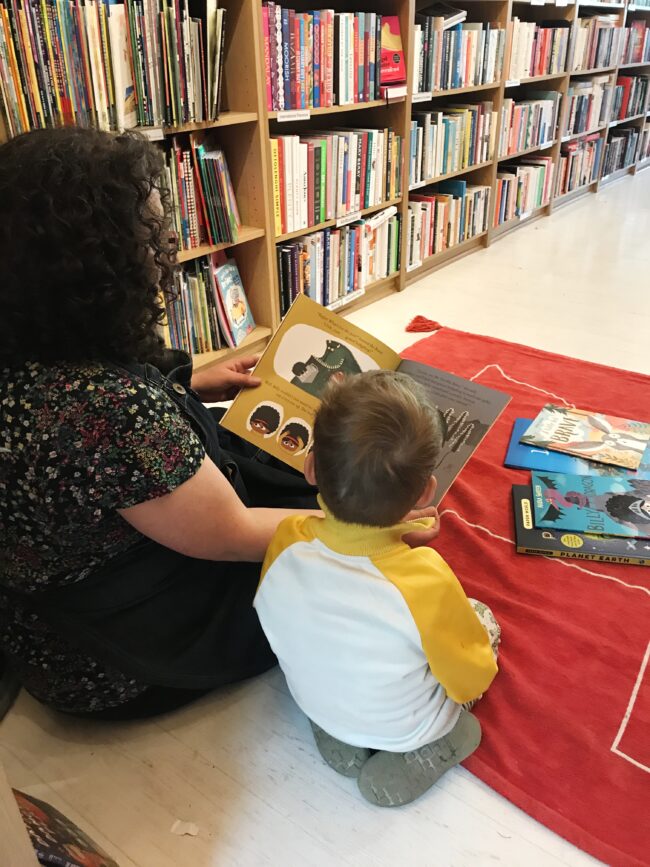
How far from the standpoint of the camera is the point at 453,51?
2688mm

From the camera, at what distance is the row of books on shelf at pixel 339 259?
7.38 ft

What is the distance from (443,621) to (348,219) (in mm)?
1863

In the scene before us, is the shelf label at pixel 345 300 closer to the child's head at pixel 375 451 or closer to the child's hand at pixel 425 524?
the child's hand at pixel 425 524

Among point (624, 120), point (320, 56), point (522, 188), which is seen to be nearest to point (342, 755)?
point (320, 56)

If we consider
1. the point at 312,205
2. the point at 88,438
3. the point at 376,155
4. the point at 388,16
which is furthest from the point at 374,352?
the point at 388,16

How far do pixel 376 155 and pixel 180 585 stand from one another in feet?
6.48

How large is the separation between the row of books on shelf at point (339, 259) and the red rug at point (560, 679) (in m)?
0.98

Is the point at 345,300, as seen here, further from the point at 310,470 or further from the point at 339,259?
the point at 310,470

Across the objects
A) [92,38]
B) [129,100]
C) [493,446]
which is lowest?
[493,446]

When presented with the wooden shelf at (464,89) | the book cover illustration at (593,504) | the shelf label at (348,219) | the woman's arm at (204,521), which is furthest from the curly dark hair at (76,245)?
the wooden shelf at (464,89)

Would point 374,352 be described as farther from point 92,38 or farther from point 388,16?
point 388,16

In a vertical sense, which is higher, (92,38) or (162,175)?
(92,38)

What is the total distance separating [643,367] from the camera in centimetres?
209

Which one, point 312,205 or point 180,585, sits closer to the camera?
point 180,585
